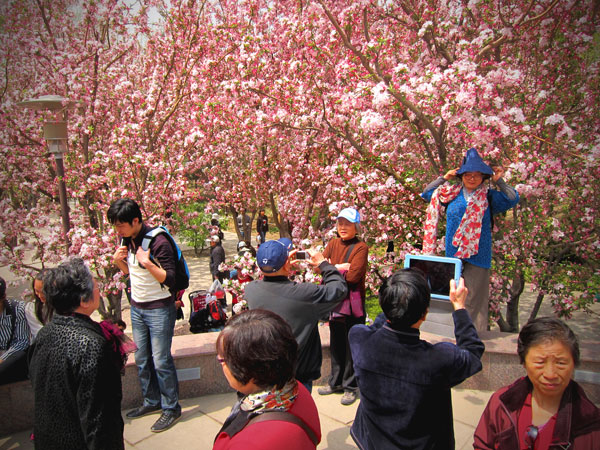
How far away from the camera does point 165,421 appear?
3211mm

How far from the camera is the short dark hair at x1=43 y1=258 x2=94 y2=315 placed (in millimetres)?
1897

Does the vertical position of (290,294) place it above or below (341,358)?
above

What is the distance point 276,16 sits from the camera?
25.6 feet

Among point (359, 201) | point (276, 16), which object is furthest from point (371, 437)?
point (276, 16)

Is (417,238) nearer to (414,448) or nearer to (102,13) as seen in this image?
(414,448)

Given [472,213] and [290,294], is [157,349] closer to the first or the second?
[290,294]

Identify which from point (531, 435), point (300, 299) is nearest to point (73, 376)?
point (300, 299)

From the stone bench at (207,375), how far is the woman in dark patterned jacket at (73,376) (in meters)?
1.65

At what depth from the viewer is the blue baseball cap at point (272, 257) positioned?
7.57 ft

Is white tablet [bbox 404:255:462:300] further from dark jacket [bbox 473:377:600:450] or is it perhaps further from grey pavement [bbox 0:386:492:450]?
grey pavement [bbox 0:386:492:450]

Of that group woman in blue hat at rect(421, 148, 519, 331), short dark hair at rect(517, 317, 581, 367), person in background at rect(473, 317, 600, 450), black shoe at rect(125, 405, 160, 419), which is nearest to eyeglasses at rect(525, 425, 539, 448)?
person in background at rect(473, 317, 600, 450)

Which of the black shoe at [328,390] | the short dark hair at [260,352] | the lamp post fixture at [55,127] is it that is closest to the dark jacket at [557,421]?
the short dark hair at [260,352]

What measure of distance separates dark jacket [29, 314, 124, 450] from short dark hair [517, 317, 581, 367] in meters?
1.87

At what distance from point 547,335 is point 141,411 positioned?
3090mm
